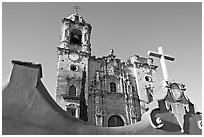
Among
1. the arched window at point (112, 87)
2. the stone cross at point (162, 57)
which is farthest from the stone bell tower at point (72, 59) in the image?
the stone cross at point (162, 57)

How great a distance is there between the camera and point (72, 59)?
22.2m

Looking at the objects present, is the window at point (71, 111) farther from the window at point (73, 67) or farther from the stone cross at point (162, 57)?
the stone cross at point (162, 57)

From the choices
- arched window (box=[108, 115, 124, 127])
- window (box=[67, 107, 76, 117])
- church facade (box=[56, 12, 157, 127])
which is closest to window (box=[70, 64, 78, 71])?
church facade (box=[56, 12, 157, 127])

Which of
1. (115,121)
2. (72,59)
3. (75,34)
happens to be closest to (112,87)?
(115,121)

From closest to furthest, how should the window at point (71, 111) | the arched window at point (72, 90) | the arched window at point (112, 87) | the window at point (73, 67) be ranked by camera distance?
the window at point (71, 111)
the arched window at point (72, 90)
the window at point (73, 67)
the arched window at point (112, 87)

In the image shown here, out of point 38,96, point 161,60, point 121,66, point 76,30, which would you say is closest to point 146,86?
point 121,66

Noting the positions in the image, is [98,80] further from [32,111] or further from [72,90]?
[32,111]

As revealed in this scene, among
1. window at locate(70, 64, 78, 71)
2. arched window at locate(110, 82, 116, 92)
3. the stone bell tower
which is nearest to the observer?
the stone bell tower

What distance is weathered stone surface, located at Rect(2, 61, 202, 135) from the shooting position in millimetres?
4684

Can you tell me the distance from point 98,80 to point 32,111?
1732 cm

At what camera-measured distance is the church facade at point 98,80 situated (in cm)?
1975

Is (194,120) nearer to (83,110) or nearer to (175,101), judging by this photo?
(175,101)

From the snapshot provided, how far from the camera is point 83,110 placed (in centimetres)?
1819

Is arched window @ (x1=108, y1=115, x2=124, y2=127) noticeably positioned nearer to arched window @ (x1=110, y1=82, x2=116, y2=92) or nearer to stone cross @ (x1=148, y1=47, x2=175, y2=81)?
arched window @ (x1=110, y1=82, x2=116, y2=92)
